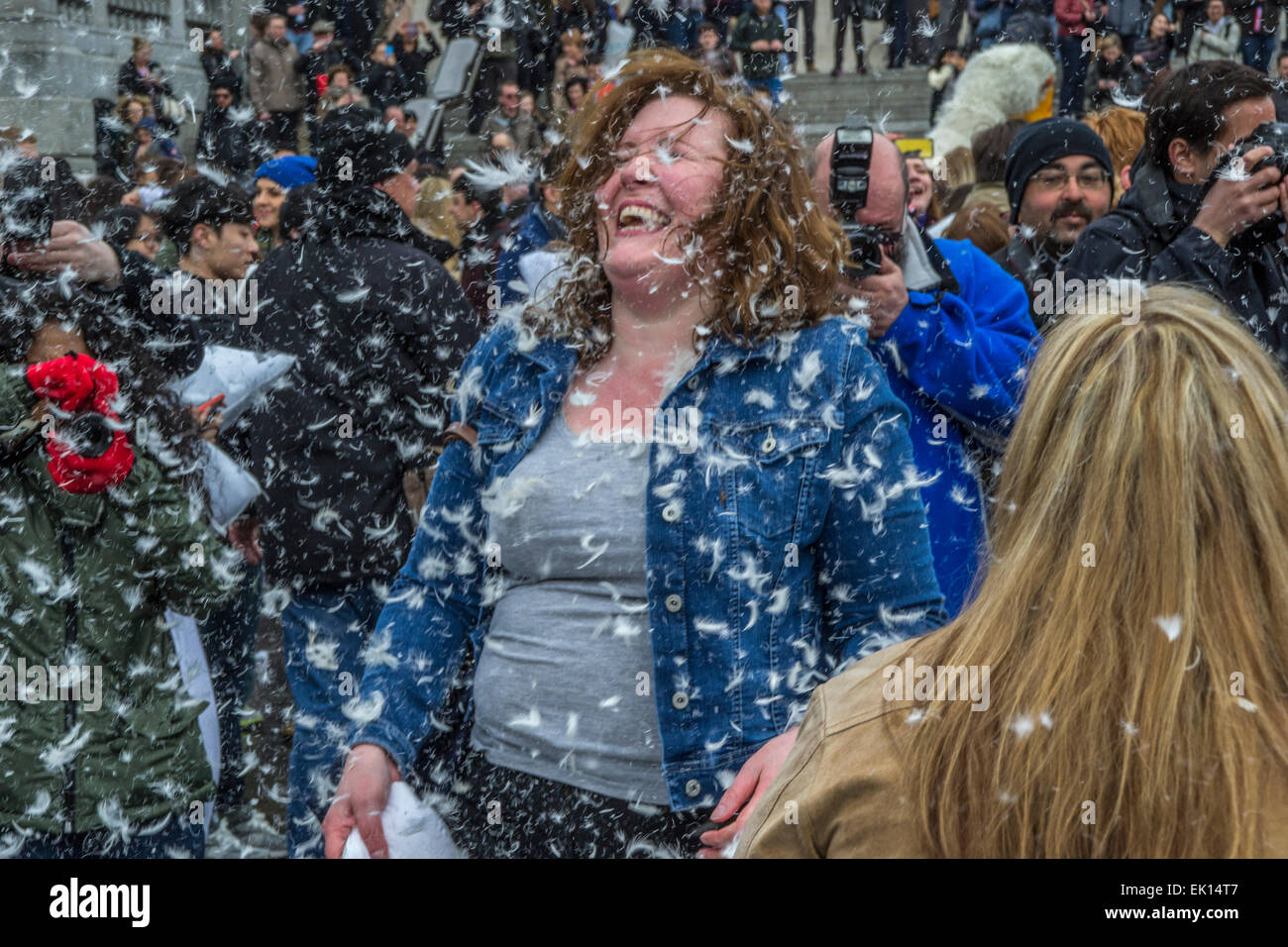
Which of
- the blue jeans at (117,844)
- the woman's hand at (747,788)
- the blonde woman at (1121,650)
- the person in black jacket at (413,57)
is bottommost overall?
the blue jeans at (117,844)

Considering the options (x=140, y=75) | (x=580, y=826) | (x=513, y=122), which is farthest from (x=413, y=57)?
(x=580, y=826)

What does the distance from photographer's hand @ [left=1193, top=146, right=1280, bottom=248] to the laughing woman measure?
1235 millimetres

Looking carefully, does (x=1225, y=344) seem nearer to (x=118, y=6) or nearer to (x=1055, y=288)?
(x=1055, y=288)

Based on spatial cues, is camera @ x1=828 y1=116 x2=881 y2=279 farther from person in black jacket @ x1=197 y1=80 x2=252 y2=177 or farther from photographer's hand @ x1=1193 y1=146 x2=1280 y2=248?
person in black jacket @ x1=197 y1=80 x2=252 y2=177

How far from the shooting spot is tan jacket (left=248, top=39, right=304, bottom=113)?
29.0 ft

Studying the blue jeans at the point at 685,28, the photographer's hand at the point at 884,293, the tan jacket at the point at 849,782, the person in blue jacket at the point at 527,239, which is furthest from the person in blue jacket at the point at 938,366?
the blue jeans at the point at 685,28

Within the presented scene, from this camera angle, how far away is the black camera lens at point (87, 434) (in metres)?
2.75

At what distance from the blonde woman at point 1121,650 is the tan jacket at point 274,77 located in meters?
8.27

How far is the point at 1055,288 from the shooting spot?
3.23 m

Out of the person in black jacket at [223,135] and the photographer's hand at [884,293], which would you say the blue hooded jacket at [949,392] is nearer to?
Result: the photographer's hand at [884,293]

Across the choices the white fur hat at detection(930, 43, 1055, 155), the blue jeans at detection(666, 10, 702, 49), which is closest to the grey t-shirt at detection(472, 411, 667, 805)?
the white fur hat at detection(930, 43, 1055, 155)
